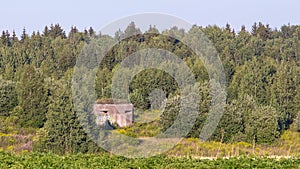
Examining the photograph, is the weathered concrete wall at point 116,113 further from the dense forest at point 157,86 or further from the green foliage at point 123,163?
the green foliage at point 123,163

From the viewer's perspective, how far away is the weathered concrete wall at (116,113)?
1276 inches

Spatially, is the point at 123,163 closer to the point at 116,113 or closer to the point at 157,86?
the point at 116,113

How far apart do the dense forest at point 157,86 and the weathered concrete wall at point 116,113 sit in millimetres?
1710

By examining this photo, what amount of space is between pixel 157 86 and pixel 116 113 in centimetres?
989

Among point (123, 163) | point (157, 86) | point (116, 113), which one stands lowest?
point (123, 163)

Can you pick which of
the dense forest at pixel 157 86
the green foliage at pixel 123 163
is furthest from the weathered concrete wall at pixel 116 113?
the green foliage at pixel 123 163

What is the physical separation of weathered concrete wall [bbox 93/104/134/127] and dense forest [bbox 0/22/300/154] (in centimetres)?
171

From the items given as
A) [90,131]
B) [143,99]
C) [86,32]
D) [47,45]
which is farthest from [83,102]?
[86,32]

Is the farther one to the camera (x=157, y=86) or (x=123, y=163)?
(x=157, y=86)

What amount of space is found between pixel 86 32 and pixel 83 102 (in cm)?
4373

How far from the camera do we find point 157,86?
43.6 meters

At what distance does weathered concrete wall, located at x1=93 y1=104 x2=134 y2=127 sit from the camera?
3241cm

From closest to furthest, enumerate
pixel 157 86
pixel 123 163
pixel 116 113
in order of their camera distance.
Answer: pixel 123 163, pixel 116 113, pixel 157 86

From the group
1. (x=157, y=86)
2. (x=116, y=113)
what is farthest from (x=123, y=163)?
(x=157, y=86)
